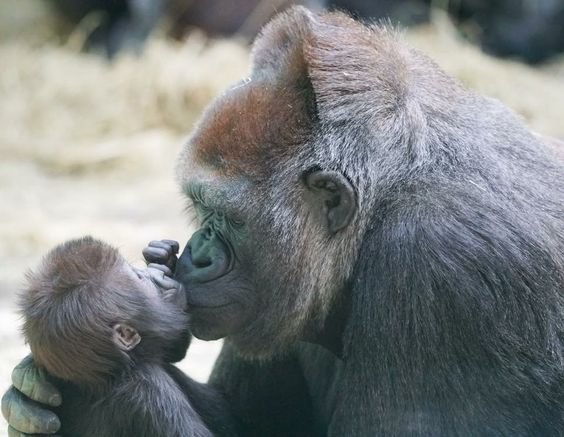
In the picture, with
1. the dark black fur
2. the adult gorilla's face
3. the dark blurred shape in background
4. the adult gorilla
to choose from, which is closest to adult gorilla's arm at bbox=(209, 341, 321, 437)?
the adult gorilla

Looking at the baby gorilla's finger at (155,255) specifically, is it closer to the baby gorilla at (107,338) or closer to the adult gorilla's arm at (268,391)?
the baby gorilla at (107,338)

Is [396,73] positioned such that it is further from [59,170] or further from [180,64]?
[180,64]

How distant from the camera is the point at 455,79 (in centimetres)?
542

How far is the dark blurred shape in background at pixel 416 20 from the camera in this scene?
14.8 m

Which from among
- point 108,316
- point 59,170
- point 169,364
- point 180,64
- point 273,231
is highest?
point 273,231

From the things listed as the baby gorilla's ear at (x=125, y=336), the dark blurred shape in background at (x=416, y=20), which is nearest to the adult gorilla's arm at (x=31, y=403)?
the baby gorilla's ear at (x=125, y=336)

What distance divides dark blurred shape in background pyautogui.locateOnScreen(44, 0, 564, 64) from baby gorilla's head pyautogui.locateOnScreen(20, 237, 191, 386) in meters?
10.3

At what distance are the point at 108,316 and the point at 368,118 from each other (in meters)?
1.49

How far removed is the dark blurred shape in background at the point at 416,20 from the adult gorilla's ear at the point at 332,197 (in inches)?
404

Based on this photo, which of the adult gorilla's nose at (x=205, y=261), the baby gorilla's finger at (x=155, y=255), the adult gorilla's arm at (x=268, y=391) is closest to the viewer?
the adult gorilla's nose at (x=205, y=261)

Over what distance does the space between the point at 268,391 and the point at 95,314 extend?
1472 mm

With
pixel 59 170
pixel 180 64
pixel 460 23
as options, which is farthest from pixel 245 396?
pixel 460 23

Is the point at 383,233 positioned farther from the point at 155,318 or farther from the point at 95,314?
the point at 95,314

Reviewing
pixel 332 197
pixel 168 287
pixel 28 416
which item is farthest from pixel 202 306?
pixel 28 416
